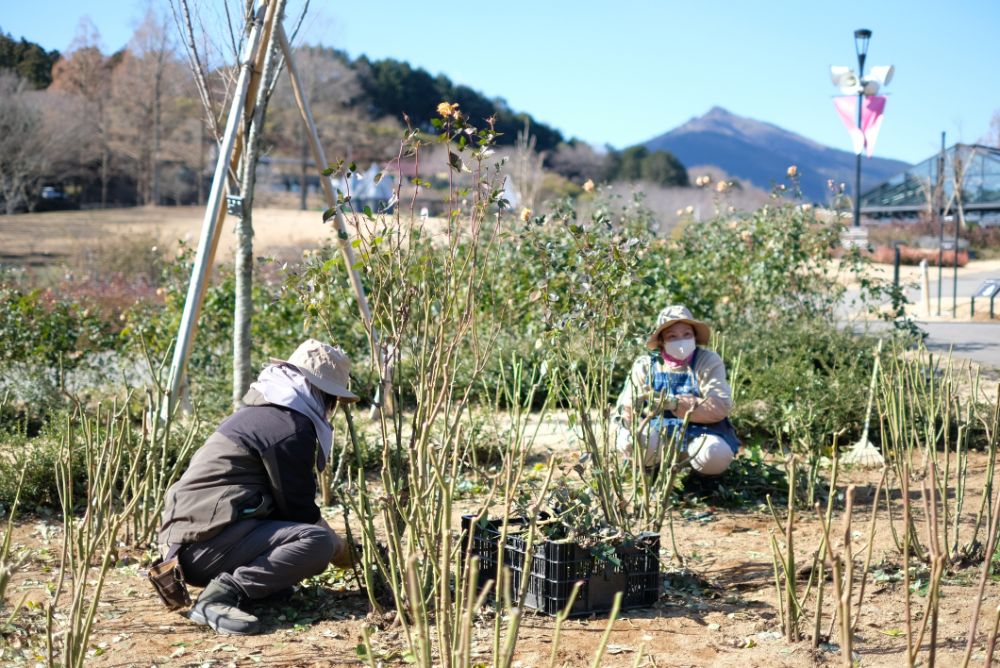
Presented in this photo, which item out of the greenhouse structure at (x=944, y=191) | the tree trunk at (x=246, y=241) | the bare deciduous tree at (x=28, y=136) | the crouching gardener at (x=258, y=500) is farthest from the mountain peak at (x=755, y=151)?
the crouching gardener at (x=258, y=500)

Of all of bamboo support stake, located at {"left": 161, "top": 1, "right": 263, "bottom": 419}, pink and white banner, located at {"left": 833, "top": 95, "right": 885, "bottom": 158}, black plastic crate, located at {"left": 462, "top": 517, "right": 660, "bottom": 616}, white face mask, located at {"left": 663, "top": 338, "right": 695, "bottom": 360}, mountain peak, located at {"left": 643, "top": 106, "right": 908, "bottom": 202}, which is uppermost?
mountain peak, located at {"left": 643, "top": 106, "right": 908, "bottom": 202}

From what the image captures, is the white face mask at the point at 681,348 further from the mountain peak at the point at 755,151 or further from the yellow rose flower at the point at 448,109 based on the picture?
the mountain peak at the point at 755,151

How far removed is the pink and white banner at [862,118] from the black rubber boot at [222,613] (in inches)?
505

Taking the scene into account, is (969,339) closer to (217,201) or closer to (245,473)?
(217,201)

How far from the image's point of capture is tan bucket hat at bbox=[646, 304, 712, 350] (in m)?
4.57

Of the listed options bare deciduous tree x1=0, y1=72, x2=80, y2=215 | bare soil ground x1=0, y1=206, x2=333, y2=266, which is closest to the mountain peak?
bare soil ground x1=0, y1=206, x2=333, y2=266

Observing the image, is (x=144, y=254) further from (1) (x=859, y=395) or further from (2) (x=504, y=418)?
(1) (x=859, y=395)

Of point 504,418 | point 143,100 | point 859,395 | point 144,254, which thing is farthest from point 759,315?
point 143,100

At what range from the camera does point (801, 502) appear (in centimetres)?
461

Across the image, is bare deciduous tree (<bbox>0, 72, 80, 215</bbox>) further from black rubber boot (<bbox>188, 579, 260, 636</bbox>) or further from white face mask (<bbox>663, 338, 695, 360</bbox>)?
black rubber boot (<bbox>188, 579, 260, 636</bbox>)

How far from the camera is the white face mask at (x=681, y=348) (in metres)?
4.61

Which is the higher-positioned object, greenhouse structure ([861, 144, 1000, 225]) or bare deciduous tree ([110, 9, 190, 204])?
bare deciduous tree ([110, 9, 190, 204])

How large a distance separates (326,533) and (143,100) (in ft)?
106

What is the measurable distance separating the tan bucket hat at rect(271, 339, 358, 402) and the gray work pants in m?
0.47
